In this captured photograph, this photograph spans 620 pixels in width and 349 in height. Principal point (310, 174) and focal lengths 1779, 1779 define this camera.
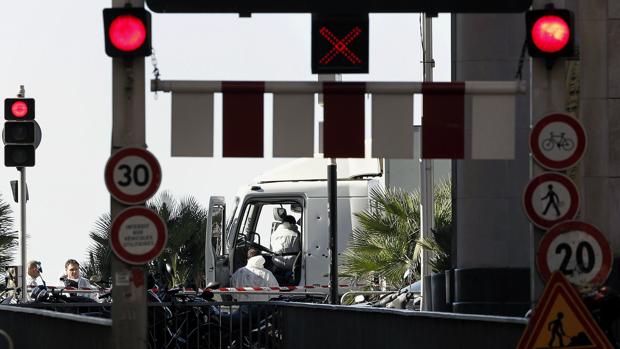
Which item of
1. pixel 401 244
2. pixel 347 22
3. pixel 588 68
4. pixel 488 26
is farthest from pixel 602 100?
pixel 401 244

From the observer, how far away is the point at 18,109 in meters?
26.7

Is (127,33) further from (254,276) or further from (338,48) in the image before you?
(254,276)

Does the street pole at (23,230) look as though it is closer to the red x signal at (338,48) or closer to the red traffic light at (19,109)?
the red traffic light at (19,109)

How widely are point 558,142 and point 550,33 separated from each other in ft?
2.84

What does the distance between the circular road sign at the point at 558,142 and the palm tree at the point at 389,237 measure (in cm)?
1876

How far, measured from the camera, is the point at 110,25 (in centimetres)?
A: 1295

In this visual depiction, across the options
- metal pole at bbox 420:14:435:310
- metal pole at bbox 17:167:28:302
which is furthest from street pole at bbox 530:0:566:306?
metal pole at bbox 17:167:28:302

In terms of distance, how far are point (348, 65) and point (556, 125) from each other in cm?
177

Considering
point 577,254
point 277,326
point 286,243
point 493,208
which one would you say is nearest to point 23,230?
point 286,243

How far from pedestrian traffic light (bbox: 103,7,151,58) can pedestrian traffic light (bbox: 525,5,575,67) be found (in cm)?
279

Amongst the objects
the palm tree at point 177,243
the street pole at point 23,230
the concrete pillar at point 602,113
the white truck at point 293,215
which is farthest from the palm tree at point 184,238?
the concrete pillar at point 602,113

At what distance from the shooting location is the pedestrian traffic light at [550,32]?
42.4 ft

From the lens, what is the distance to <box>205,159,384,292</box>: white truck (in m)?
32.4

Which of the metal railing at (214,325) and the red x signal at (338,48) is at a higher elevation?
the red x signal at (338,48)
